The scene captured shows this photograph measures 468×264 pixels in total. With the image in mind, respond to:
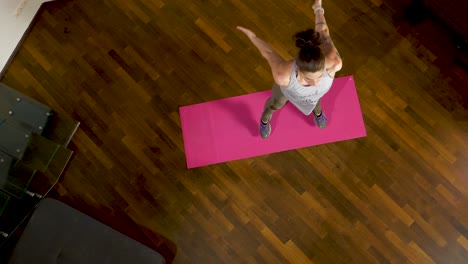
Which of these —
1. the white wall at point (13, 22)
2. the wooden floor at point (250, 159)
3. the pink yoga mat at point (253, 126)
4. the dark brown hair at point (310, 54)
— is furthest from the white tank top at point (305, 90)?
the white wall at point (13, 22)

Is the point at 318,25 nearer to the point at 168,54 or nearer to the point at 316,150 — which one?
the point at 316,150

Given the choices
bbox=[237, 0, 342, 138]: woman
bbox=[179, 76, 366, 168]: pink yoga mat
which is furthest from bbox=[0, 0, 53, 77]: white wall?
bbox=[237, 0, 342, 138]: woman

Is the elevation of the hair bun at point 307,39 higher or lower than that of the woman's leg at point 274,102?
higher

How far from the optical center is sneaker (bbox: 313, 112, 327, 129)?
278cm

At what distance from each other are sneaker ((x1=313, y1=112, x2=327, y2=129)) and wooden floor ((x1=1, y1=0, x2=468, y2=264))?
165 millimetres

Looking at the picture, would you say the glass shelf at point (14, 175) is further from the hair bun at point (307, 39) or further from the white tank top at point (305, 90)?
the hair bun at point (307, 39)

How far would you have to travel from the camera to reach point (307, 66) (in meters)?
1.84

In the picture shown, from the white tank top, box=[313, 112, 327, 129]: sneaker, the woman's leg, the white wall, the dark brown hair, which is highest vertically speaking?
the white wall

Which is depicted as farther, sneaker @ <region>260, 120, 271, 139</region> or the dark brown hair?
sneaker @ <region>260, 120, 271, 139</region>

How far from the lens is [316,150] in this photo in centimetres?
285

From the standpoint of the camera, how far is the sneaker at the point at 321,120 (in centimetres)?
278

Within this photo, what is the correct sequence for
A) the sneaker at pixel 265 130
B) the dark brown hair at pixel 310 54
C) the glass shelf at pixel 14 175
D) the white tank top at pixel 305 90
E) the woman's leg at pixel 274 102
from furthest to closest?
1. the sneaker at pixel 265 130
2. the glass shelf at pixel 14 175
3. the woman's leg at pixel 274 102
4. the white tank top at pixel 305 90
5. the dark brown hair at pixel 310 54

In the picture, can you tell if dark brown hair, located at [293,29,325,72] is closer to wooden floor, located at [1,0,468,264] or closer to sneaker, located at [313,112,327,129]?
sneaker, located at [313,112,327,129]

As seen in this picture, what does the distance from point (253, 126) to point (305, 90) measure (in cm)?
87
